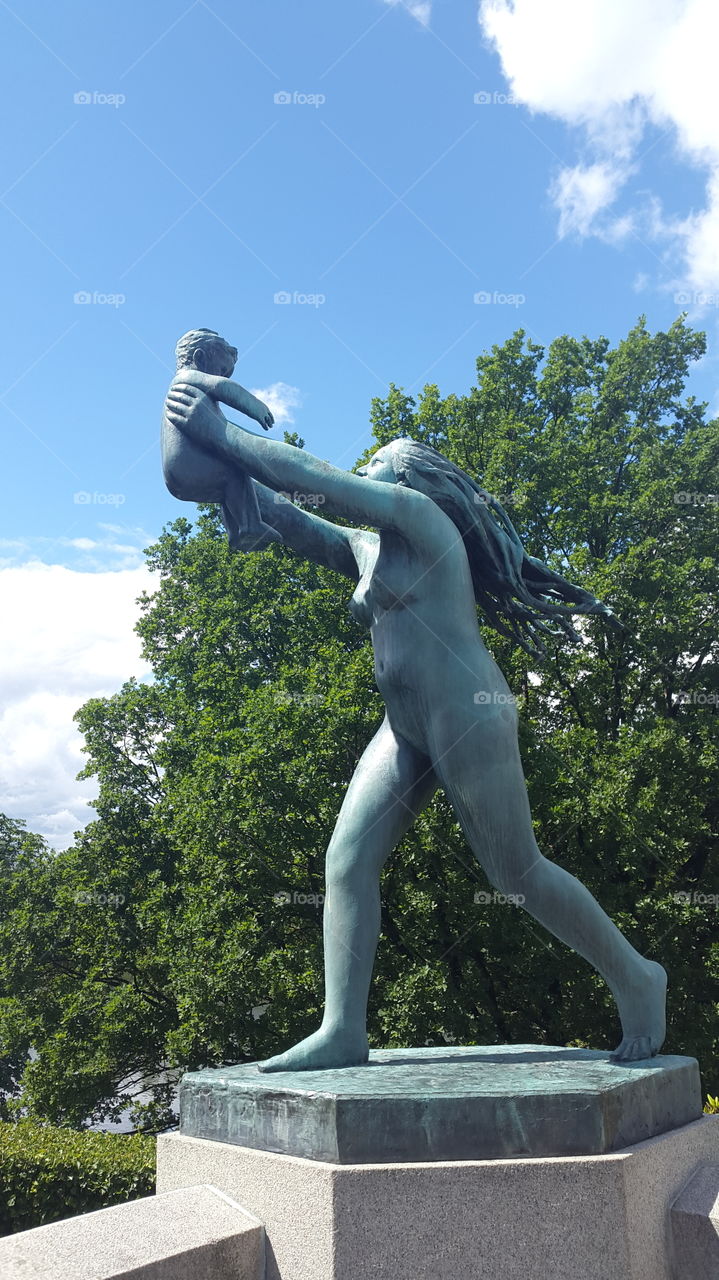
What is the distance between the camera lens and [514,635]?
5.04 metres

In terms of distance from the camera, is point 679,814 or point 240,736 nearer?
point 679,814

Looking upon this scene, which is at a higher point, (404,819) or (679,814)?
(679,814)

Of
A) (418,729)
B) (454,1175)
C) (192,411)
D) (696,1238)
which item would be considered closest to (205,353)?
(192,411)

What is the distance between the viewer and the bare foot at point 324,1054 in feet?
12.4

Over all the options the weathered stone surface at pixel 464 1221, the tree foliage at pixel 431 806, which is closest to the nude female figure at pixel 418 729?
the weathered stone surface at pixel 464 1221

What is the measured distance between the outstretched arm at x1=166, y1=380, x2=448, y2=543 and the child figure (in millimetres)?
93

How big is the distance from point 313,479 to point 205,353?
3.47ft

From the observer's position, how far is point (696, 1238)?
3285 millimetres

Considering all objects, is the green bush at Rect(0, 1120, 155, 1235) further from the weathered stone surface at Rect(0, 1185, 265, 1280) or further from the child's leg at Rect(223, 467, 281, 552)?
the child's leg at Rect(223, 467, 281, 552)

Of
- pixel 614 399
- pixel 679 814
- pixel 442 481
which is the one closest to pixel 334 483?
pixel 442 481

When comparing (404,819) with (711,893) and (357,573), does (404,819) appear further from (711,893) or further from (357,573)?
(711,893)

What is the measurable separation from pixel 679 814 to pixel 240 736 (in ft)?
22.0

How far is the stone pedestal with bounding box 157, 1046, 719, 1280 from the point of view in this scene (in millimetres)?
2975

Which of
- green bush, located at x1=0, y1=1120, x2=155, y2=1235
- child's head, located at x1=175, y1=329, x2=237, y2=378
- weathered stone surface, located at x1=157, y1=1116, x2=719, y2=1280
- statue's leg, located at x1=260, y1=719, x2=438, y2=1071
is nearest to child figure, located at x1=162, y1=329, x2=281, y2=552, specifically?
child's head, located at x1=175, y1=329, x2=237, y2=378
